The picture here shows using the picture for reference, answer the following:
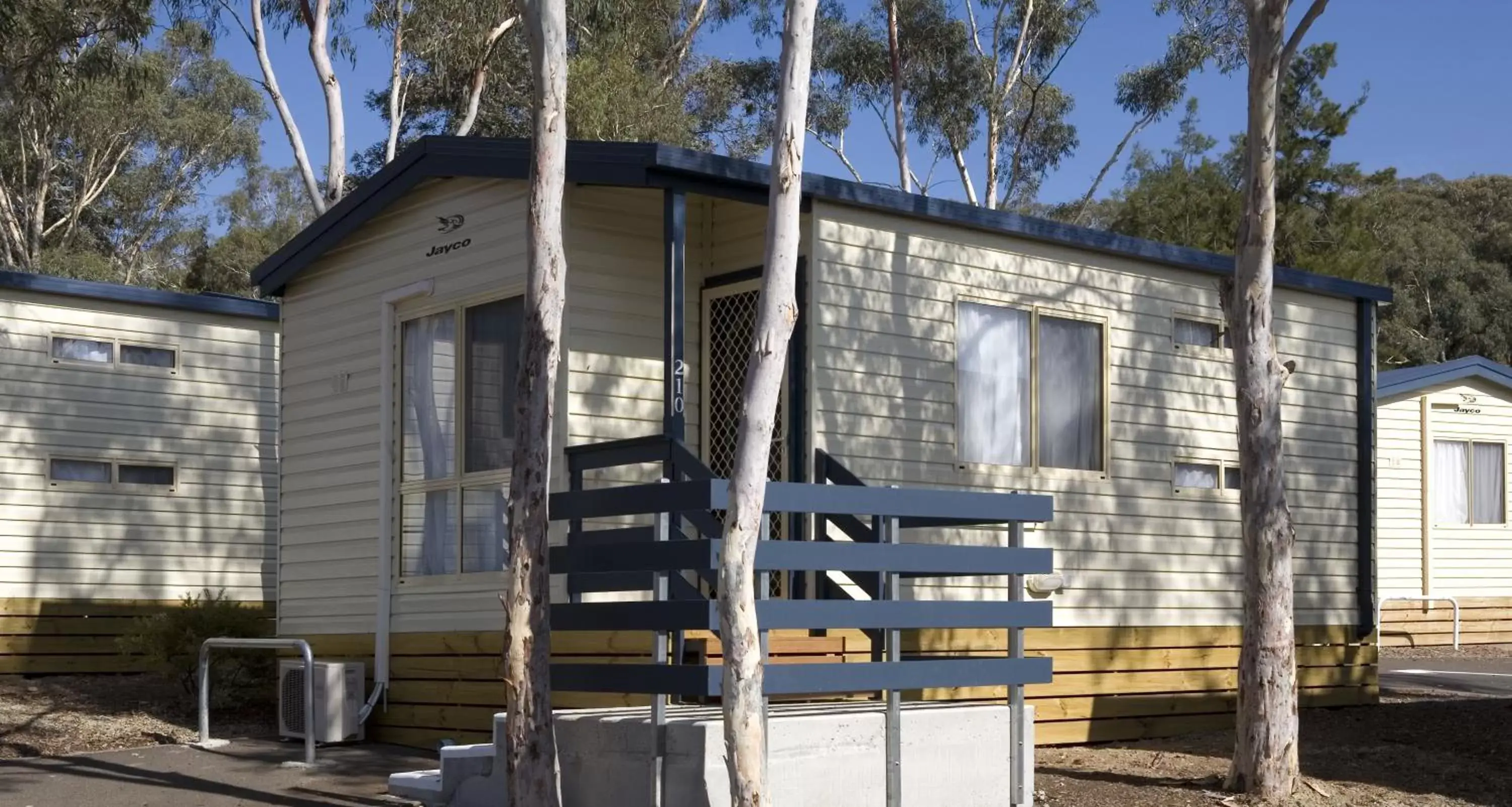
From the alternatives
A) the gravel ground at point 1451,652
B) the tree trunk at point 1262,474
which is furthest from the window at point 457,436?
the gravel ground at point 1451,652

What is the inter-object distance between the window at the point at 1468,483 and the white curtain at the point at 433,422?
1354 cm

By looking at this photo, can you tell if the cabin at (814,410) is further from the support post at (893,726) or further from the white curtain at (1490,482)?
the white curtain at (1490,482)

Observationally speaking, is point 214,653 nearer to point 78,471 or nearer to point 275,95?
point 78,471

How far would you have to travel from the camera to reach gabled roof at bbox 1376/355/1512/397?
1914cm

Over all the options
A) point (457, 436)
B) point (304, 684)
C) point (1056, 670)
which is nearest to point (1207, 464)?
point (1056, 670)

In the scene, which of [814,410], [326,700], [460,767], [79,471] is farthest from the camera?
[79,471]

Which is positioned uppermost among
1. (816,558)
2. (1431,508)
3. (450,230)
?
(450,230)

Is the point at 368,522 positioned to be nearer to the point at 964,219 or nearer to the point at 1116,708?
the point at 964,219

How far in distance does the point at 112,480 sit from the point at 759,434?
10.4 metres

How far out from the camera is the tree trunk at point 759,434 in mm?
6730

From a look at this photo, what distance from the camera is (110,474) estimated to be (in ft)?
51.0

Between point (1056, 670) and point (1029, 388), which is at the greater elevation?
point (1029, 388)

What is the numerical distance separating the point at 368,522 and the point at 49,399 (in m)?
5.03

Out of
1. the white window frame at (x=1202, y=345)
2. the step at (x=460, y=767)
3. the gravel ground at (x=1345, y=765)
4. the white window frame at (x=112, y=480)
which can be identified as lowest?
the gravel ground at (x=1345, y=765)
